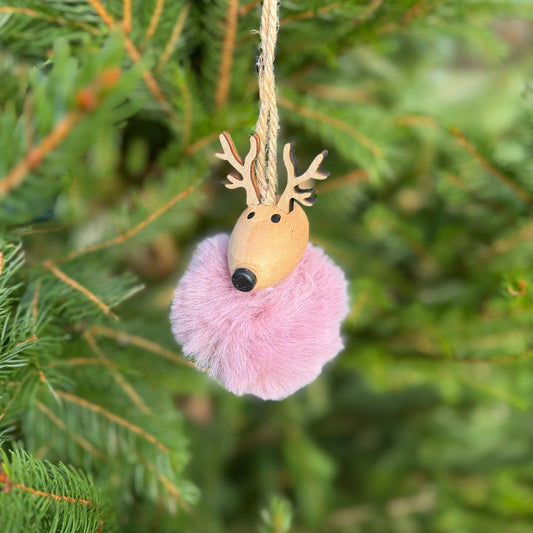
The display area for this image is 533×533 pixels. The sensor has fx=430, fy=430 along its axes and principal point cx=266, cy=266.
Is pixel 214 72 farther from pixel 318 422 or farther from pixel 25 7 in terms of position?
pixel 318 422

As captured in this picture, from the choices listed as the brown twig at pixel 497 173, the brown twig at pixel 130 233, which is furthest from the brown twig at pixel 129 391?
the brown twig at pixel 497 173

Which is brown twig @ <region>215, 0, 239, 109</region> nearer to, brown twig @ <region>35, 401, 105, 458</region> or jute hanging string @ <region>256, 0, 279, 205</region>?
jute hanging string @ <region>256, 0, 279, 205</region>

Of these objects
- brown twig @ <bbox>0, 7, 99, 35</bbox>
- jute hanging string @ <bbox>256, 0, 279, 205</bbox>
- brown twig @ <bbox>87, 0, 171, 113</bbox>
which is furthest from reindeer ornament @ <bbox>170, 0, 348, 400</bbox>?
brown twig @ <bbox>0, 7, 99, 35</bbox>

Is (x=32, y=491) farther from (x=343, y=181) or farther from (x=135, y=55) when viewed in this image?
(x=343, y=181)

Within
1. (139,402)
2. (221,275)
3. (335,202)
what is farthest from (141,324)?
(335,202)

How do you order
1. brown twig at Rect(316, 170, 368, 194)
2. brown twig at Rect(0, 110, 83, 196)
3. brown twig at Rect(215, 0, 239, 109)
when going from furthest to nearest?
1. brown twig at Rect(316, 170, 368, 194)
2. brown twig at Rect(215, 0, 239, 109)
3. brown twig at Rect(0, 110, 83, 196)

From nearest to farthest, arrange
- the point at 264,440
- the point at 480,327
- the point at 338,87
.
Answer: the point at 480,327
the point at 338,87
the point at 264,440

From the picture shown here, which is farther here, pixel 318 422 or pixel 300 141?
pixel 318 422

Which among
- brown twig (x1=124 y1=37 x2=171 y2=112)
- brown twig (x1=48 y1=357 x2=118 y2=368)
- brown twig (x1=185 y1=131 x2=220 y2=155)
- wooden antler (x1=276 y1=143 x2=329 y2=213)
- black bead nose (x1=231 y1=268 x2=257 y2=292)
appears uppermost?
brown twig (x1=124 y1=37 x2=171 y2=112)
